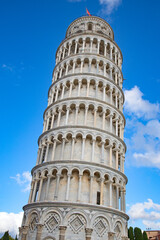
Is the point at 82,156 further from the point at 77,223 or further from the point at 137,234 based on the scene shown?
the point at 137,234

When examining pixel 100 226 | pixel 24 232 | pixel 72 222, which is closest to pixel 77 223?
pixel 72 222

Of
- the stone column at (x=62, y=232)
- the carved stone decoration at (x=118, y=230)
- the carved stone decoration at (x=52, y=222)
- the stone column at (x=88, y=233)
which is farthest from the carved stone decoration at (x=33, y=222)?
the carved stone decoration at (x=118, y=230)

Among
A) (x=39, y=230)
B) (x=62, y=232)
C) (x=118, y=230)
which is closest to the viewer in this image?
(x=62, y=232)

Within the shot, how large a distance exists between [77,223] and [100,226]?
6.99 feet

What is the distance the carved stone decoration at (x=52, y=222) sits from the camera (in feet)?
64.3

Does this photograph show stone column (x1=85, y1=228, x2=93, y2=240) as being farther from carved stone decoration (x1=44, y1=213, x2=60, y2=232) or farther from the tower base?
carved stone decoration (x1=44, y1=213, x2=60, y2=232)

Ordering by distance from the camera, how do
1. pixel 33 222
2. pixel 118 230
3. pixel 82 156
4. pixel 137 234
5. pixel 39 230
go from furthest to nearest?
pixel 137 234
pixel 82 156
pixel 118 230
pixel 33 222
pixel 39 230

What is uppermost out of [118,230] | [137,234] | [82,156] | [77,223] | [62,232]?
[82,156]

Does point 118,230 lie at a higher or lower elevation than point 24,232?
higher

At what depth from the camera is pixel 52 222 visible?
1986cm

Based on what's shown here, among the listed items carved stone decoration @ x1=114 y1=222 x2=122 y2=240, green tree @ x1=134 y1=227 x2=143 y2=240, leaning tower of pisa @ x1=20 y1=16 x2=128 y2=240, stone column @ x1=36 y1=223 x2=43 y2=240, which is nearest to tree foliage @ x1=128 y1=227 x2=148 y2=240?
green tree @ x1=134 y1=227 x2=143 y2=240

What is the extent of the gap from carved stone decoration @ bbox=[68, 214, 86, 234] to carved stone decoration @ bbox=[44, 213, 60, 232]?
3.87ft

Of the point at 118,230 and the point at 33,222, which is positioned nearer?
the point at 33,222

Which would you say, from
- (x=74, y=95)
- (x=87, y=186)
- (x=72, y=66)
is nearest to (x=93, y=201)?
(x=87, y=186)
